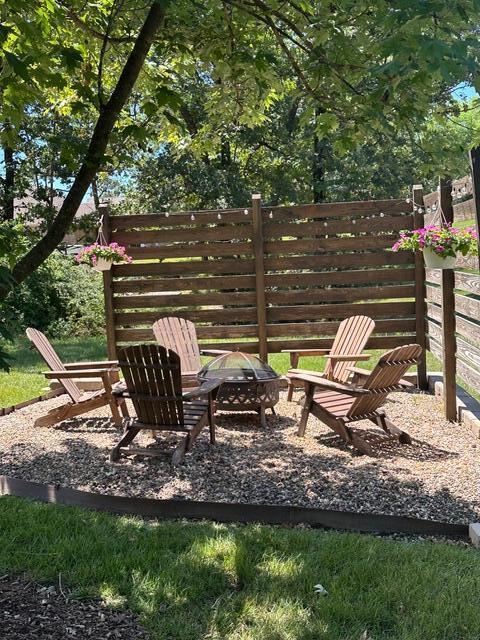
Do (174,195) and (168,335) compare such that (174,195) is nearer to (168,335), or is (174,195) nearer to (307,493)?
(168,335)

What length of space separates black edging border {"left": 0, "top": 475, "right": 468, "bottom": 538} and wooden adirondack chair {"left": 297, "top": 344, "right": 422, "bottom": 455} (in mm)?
1502

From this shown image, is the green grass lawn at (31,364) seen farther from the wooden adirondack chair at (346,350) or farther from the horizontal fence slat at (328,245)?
the horizontal fence slat at (328,245)

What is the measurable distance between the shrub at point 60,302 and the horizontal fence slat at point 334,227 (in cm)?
742

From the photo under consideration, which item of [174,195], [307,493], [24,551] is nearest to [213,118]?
Answer: [307,493]

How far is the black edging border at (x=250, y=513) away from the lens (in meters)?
3.64

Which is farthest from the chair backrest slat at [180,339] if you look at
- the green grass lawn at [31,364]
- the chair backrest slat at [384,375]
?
the chair backrest slat at [384,375]

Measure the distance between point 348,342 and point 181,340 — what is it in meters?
1.89

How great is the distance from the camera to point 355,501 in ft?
13.7

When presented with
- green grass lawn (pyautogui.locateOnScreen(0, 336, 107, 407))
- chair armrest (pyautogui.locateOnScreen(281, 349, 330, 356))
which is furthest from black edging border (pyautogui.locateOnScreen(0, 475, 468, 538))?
chair armrest (pyautogui.locateOnScreen(281, 349, 330, 356))

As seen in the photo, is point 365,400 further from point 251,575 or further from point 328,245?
point 328,245

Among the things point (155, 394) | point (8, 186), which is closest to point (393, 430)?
point (155, 394)

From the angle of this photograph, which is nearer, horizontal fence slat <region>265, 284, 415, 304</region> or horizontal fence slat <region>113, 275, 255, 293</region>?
horizontal fence slat <region>265, 284, 415, 304</region>

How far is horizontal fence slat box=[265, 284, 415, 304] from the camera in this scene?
8.09 metres

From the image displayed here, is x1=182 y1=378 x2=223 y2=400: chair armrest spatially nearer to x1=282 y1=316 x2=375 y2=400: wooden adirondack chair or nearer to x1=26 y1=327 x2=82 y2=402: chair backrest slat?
x1=282 y1=316 x2=375 y2=400: wooden adirondack chair
